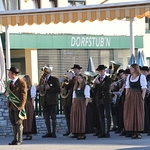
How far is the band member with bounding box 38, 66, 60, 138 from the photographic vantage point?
1338 cm

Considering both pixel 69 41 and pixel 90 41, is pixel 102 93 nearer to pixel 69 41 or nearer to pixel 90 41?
pixel 69 41

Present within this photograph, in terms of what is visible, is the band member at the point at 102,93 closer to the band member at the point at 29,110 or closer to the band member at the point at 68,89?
the band member at the point at 68,89

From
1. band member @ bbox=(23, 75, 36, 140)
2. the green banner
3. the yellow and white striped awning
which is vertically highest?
the green banner

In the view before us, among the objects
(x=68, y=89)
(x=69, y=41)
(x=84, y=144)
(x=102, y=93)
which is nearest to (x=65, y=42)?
(x=69, y=41)

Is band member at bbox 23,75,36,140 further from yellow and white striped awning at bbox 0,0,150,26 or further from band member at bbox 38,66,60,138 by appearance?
yellow and white striped awning at bbox 0,0,150,26

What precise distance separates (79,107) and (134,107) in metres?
1.28

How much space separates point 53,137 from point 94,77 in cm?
179

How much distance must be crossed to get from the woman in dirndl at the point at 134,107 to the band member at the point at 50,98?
5.67 ft

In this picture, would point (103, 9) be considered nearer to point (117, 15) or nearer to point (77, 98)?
point (117, 15)

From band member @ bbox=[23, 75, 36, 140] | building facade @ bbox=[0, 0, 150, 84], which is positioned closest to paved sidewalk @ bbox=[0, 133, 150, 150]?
band member @ bbox=[23, 75, 36, 140]

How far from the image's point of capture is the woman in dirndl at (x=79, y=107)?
12938 millimetres

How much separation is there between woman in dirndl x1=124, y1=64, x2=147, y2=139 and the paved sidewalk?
0.26m

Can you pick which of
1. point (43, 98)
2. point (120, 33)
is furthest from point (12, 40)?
point (43, 98)

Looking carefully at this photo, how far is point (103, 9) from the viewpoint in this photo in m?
15.8
